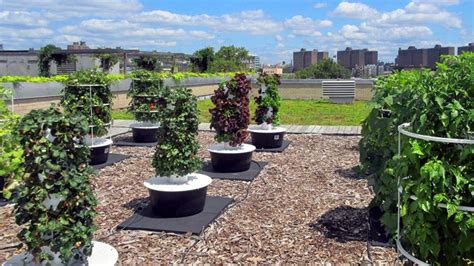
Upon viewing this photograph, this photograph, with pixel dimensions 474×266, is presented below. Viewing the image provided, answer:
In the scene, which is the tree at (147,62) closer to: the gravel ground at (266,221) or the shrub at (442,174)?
the gravel ground at (266,221)

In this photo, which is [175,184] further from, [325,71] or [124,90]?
[325,71]

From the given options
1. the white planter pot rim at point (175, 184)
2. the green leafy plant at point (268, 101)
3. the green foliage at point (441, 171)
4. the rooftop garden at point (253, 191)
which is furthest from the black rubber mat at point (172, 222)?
the green leafy plant at point (268, 101)

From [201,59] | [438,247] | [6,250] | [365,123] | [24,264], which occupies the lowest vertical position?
[6,250]

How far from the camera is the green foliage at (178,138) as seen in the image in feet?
13.1

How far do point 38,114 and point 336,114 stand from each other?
10281mm

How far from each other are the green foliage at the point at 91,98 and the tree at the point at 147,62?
11.6 meters

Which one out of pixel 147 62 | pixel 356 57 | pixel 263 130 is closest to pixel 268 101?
pixel 263 130

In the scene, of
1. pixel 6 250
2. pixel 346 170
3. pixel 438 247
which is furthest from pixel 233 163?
pixel 438 247

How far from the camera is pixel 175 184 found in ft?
13.4

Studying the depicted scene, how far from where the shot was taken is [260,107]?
7336 mm

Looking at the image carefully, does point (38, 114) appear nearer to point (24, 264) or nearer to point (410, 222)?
point (24, 264)

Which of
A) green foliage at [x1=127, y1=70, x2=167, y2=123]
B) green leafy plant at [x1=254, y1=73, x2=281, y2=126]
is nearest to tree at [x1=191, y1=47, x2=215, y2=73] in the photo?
green foliage at [x1=127, y1=70, x2=167, y2=123]

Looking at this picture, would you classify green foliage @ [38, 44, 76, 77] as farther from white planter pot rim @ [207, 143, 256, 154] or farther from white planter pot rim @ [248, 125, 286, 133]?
white planter pot rim @ [207, 143, 256, 154]

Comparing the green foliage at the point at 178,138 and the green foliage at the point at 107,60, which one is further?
the green foliage at the point at 107,60
